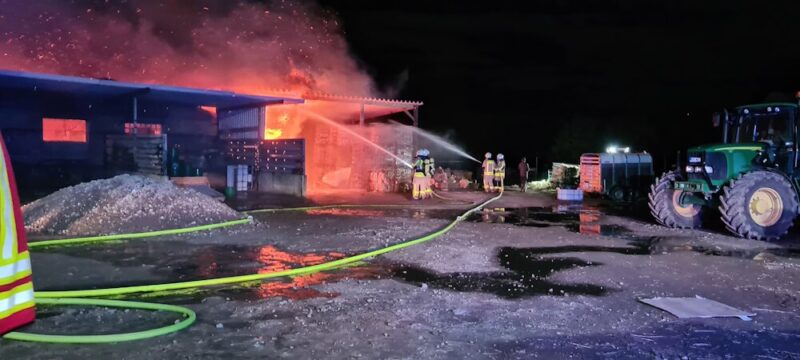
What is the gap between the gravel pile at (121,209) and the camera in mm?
10305

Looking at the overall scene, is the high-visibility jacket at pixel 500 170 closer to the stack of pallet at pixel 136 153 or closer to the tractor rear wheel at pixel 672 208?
the tractor rear wheel at pixel 672 208

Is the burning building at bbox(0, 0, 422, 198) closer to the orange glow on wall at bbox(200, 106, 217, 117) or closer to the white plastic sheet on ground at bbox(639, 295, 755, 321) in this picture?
the orange glow on wall at bbox(200, 106, 217, 117)

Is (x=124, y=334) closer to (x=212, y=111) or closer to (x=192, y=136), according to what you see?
A: (x=192, y=136)

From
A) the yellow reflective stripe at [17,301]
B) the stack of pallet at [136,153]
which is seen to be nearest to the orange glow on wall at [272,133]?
the stack of pallet at [136,153]

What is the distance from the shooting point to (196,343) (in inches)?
185

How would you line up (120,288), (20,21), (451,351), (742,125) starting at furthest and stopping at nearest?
(20,21)
(742,125)
(120,288)
(451,351)

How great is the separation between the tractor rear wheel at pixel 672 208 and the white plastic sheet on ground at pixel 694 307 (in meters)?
6.56

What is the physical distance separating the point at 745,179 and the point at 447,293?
24.4 feet

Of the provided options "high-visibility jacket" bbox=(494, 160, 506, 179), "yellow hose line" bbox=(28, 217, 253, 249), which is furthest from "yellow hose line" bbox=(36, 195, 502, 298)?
"high-visibility jacket" bbox=(494, 160, 506, 179)

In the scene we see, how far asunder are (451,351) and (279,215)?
947cm

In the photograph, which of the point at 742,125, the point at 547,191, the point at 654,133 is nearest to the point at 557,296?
the point at 742,125

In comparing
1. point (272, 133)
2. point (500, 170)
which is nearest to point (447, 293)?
point (500, 170)

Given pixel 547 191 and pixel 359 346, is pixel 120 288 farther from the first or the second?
pixel 547 191

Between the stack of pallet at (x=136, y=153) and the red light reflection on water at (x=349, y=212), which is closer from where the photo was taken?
the red light reflection on water at (x=349, y=212)
